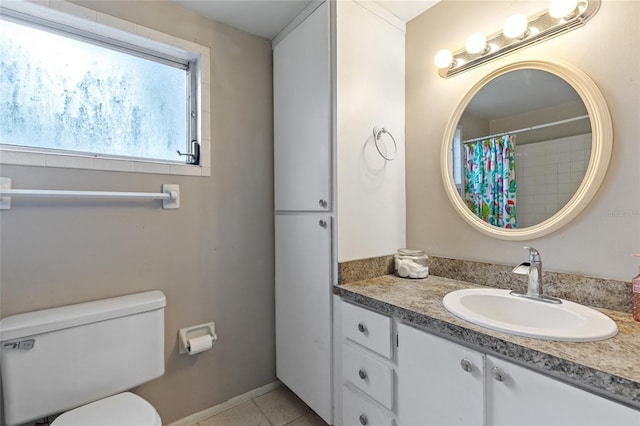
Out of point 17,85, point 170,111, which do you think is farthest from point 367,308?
point 17,85

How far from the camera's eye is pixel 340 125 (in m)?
1.40

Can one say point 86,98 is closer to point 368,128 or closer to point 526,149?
point 368,128

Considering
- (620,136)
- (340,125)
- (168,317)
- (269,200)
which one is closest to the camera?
(620,136)

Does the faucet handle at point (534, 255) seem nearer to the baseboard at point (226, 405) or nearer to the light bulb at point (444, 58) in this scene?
the light bulb at point (444, 58)

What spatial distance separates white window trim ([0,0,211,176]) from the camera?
48.5 inches

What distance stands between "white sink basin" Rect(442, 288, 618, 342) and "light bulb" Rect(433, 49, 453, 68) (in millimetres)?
1091

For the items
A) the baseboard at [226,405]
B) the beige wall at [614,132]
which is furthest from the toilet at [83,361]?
the beige wall at [614,132]

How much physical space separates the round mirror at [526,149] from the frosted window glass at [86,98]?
5.00 feet

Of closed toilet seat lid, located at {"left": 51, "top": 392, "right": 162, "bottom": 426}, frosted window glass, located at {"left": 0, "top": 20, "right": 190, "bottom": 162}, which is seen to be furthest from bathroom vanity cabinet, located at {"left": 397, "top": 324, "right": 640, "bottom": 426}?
frosted window glass, located at {"left": 0, "top": 20, "right": 190, "bottom": 162}

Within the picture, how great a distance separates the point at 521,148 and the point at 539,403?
38.9 inches

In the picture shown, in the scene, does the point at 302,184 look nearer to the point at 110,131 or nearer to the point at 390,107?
the point at 390,107

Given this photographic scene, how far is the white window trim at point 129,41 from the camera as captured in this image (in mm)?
1231

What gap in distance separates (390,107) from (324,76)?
1.40 feet

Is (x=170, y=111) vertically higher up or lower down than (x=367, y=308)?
higher up
